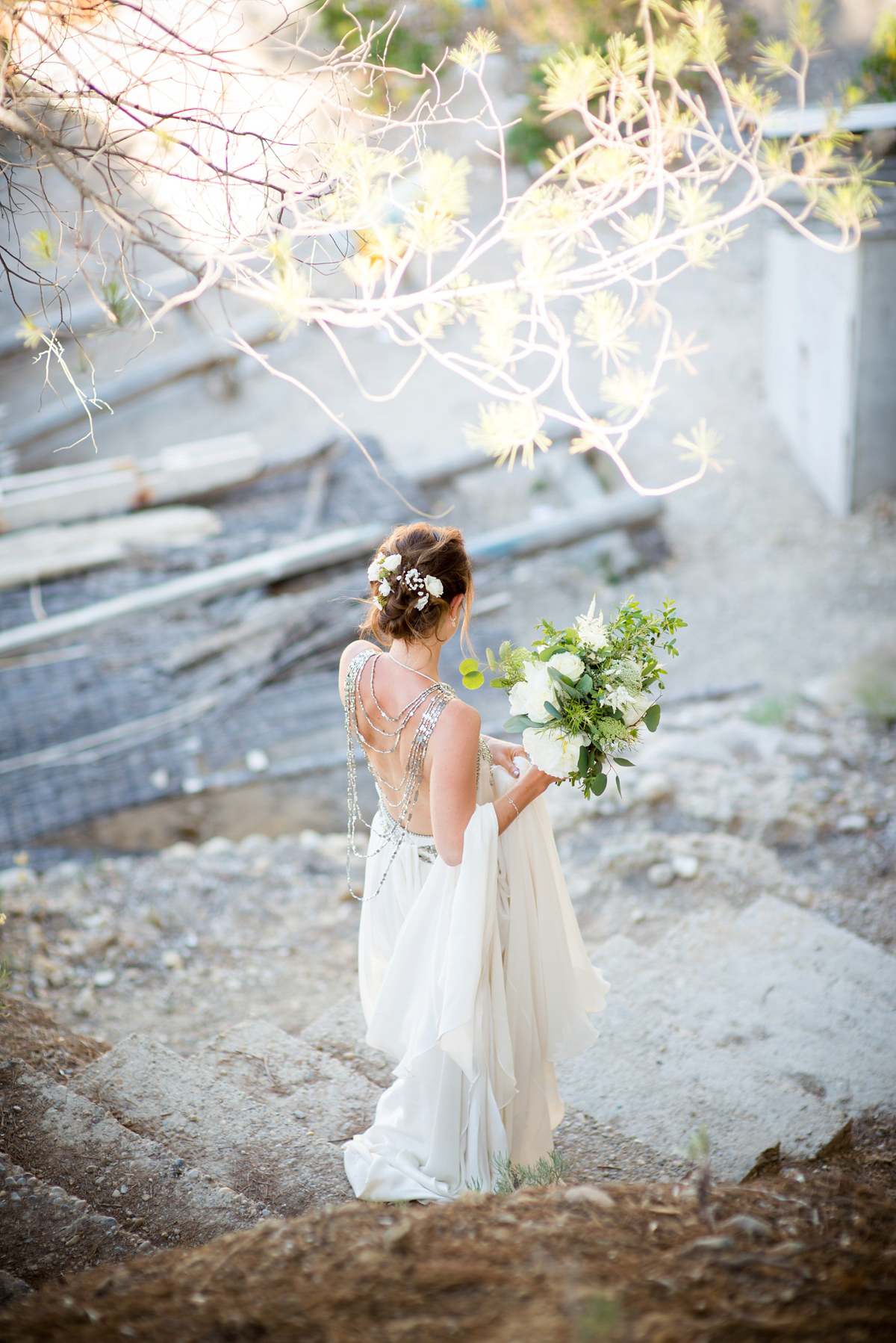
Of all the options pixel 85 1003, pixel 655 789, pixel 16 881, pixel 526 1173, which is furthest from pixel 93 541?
pixel 526 1173

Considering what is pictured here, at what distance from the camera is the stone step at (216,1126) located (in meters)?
2.82

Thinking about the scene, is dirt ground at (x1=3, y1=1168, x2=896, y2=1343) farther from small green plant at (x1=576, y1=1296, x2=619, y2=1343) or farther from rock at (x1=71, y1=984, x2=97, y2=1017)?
rock at (x1=71, y1=984, x2=97, y2=1017)

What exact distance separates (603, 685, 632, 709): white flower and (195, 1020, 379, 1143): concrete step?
1.76 metres

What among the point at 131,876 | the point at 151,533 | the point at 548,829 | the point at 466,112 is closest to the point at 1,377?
the point at 151,533

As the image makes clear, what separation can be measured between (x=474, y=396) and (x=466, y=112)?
21.4ft

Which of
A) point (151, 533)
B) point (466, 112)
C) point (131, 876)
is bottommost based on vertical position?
→ point (131, 876)

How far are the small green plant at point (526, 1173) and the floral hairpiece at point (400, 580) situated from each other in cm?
165

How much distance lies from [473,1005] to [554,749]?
763 mm

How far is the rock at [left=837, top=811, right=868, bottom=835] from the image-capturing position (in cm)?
500

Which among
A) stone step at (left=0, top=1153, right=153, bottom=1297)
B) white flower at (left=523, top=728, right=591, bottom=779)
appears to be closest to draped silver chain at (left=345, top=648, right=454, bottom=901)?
white flower at (left=523, top=728, right=591, bottom=779)

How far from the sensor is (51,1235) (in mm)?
2424

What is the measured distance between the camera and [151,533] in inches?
340

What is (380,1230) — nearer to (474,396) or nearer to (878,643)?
(878,643)

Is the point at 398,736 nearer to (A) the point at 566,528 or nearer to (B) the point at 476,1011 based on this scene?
(B) the point at 476,1011
